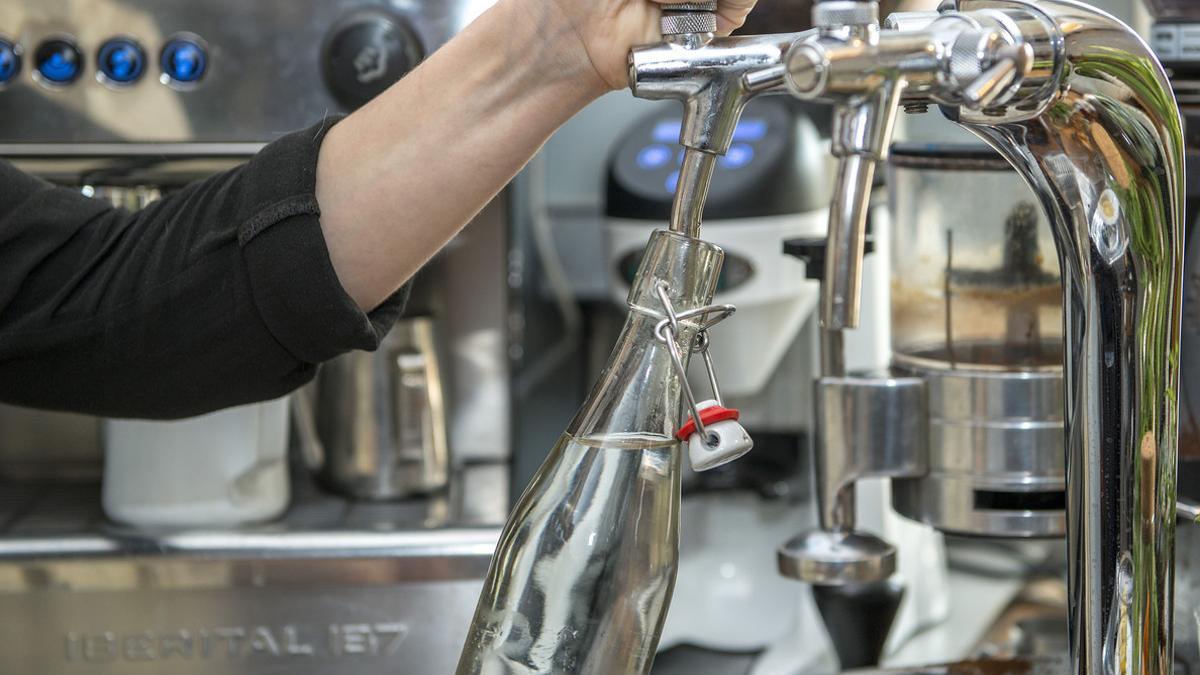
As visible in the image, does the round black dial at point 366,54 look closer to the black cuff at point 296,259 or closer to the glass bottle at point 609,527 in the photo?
the black cuff at point 296,259

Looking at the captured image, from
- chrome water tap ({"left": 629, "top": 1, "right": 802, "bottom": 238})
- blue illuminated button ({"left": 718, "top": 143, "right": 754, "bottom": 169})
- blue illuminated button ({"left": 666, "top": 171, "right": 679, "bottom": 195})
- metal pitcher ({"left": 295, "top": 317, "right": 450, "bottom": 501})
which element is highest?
blue illuminated button ({"left": 718, "top": 143, "right": 754, "bottom": 169})

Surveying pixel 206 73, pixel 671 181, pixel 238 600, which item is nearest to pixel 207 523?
pixel 238 600

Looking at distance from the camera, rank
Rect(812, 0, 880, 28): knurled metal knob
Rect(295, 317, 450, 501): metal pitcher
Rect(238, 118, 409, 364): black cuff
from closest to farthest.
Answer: Rect(812, 0, 880, 28): knurled metal knob < Rect(238, 118, 409, 364): black cuff < Rect(295, 317, 450, 501): metal pitcher

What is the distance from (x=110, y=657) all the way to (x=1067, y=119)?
683 millimetres

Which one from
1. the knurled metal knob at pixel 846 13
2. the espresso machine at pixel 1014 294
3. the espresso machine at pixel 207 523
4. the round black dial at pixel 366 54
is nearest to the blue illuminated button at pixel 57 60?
the espresso machine at pixel 207 523

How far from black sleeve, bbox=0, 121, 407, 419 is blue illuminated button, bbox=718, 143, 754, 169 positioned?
38cm

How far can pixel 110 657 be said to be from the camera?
86 cm

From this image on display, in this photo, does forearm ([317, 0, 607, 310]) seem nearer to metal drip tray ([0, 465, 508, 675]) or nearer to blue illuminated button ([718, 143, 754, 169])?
metal drip tray ([0, 465, 508, 675])

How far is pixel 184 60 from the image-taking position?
0.83 m

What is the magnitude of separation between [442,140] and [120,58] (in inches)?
14.2

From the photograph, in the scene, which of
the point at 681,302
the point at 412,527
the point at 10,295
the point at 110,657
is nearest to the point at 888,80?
the point at 681,302

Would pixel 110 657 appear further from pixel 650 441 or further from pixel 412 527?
pixel 650 441

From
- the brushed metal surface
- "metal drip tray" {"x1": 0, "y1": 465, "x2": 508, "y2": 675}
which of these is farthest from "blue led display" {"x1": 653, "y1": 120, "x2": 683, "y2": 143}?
"metal drip tray" {"x1": 0, "y1": 465, "x2": 508, "y2": 675}

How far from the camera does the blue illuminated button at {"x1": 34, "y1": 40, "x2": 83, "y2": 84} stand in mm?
824
